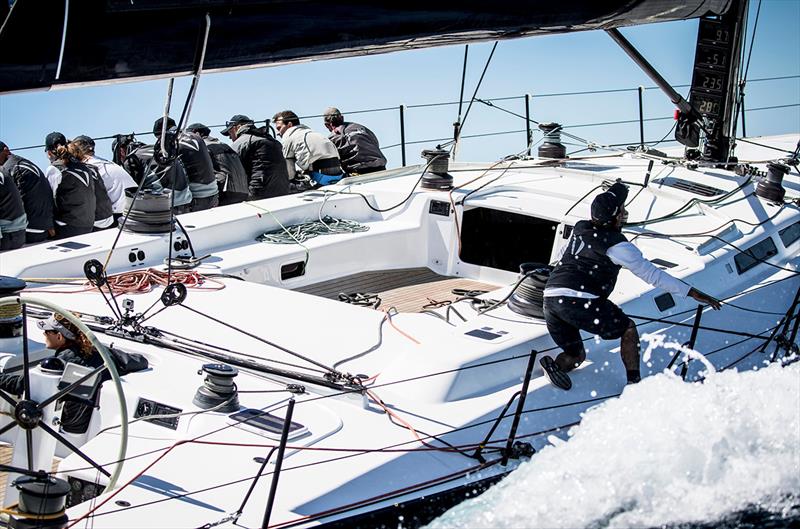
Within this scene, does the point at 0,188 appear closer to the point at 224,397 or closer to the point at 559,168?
the point at 224,397

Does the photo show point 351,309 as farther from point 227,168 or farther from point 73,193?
point 227,168

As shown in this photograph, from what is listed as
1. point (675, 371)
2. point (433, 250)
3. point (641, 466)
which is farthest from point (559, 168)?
point (641, 466)

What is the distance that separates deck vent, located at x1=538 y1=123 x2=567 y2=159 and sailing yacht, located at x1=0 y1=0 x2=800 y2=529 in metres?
0.24

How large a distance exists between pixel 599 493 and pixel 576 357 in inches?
30.9

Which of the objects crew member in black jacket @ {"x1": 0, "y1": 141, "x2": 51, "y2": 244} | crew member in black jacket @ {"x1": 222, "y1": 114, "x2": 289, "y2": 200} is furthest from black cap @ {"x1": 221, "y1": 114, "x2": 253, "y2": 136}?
crew member in black jacket @ {"x1": 0, "y1": 141, "x2": 51, "y2": 244}

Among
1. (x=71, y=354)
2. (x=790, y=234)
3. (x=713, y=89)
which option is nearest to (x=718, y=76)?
(x=713, y=89)

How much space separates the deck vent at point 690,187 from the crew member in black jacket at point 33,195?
13.9 ft

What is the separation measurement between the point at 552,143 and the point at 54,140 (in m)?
3.81

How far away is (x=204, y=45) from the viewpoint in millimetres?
3262

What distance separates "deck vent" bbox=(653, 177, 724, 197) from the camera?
6707 mm

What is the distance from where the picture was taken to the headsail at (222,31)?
2988 millimetres

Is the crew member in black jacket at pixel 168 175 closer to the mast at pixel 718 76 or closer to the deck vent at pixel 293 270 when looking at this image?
the deck vent at pixel 293 270

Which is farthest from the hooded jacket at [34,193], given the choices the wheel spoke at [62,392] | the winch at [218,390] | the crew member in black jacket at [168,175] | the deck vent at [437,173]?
the wheel spoke at [62,392]

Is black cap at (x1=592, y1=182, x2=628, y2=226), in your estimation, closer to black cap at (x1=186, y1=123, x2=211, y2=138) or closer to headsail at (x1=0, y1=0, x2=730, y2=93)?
headsail at (x1=0, y1=0, x2=730, y2=93)
